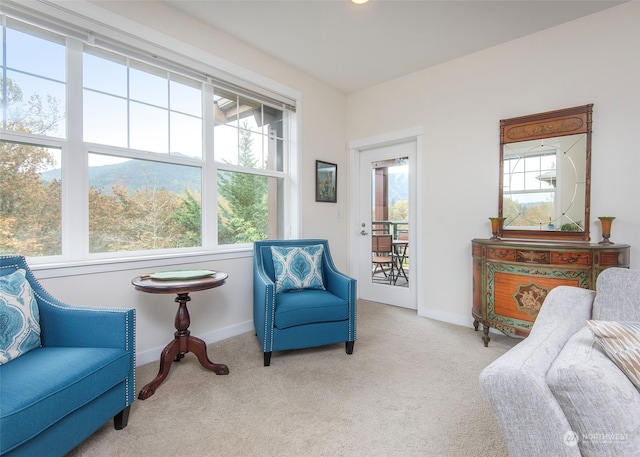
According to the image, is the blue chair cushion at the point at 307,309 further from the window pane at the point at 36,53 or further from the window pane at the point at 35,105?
the window pane at the point at 36,53

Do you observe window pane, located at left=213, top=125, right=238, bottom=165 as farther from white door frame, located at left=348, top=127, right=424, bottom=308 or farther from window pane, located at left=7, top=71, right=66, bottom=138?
white door frame, located at left=348, top=127, right=424, bottom=308

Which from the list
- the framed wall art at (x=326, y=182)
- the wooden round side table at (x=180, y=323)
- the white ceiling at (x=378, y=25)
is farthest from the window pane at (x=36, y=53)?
the framed wall art at (x=326, y=182)

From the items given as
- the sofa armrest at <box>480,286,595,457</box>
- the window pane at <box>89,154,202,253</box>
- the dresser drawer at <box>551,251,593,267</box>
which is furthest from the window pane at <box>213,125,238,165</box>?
the dresser drawer at <box>551,251,593,267</box>

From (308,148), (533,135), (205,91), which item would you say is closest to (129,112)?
(205,91)

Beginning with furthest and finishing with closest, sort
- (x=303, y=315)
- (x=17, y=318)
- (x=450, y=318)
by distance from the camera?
1. (x=450, y=318)
2. (x=303, y=315)
3. (x=17, y=318)

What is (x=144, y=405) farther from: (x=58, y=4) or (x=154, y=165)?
(x=58, y=4)

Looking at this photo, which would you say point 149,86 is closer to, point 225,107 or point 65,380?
point 225,107

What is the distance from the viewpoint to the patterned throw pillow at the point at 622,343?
75 cm

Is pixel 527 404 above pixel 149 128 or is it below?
below

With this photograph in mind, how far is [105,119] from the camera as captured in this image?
2.15 m

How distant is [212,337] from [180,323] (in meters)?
0.65

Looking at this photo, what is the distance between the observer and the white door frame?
3377mm

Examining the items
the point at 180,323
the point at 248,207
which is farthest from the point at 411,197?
the point at 180,323

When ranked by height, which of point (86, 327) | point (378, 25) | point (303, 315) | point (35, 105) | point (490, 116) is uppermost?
point (378, 25)
